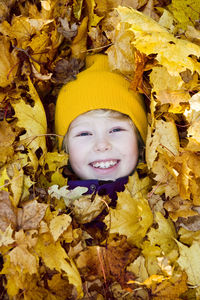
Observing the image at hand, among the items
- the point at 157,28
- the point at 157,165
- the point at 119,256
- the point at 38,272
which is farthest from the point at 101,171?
the point at 157,28

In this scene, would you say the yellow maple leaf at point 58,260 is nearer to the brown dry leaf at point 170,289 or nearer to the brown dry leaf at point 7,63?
the brown dry leaf at point 170,289

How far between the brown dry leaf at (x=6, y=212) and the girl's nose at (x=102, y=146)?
2.47ft

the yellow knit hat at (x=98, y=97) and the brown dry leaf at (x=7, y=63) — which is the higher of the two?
the brown dry leaf at (x=7, y=63)

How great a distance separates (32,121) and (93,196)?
0.68 metres

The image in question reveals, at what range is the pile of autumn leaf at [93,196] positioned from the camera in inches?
73.8

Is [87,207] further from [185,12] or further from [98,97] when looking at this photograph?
[185,12]

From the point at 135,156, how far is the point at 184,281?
1.00 metres

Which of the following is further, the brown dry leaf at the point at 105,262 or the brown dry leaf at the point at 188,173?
the brown dry leaf at the point at 188,173

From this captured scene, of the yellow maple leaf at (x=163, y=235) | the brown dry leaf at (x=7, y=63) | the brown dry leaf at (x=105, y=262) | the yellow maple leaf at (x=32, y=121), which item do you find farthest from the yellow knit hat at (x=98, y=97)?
the brown dry leaf at (x=105, y=262)

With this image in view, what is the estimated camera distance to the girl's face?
2.47 meters

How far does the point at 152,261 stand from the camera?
1954 millimetres

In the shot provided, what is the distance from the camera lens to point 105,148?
7.93ft

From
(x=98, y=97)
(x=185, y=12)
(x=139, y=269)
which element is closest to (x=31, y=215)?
(x=139, y=269)

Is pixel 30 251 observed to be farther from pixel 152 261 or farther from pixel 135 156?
pixel 135 156
